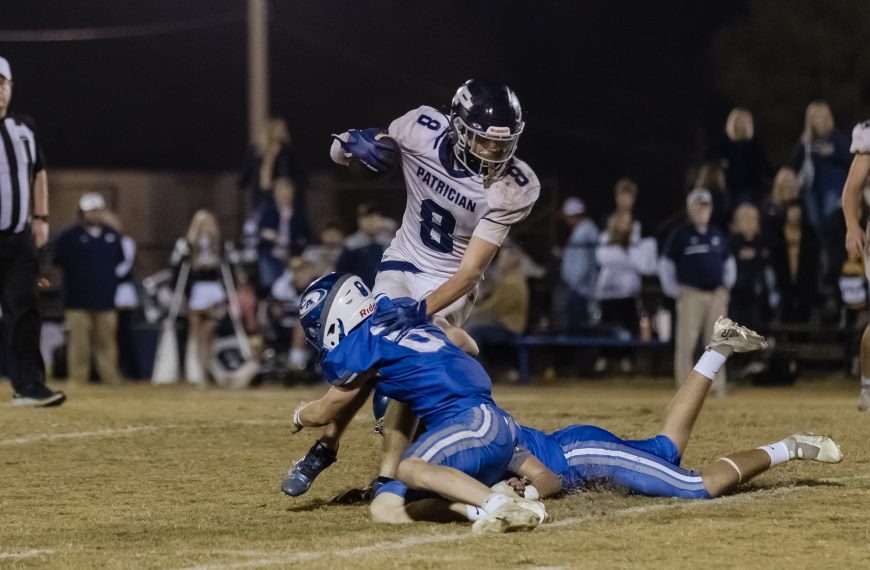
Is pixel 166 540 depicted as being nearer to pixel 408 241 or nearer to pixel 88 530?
pixel 88 530

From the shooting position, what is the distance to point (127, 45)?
1177 inches

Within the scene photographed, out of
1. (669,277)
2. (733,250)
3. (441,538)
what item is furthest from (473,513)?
(733,250)

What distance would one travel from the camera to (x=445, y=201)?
26.2 feet

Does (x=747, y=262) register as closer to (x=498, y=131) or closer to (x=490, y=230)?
(x=490, y=230)

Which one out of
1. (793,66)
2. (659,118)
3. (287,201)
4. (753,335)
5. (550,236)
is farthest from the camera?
(659,118)

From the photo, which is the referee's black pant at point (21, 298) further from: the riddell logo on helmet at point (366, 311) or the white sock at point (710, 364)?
the white sock at point (710, 364)

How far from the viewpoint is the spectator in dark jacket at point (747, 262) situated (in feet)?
49.2

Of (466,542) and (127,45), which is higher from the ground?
(127,45)

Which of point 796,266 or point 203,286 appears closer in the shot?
point 796,266

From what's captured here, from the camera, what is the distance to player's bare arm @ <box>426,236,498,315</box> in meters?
7.29

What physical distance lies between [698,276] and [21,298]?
20.2 feet

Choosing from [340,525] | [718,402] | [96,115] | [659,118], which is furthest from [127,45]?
[340,525]

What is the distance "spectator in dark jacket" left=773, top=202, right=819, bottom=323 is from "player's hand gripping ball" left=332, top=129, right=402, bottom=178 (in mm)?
8328

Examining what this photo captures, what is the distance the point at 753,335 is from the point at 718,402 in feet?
17.7
